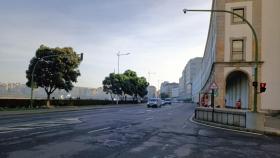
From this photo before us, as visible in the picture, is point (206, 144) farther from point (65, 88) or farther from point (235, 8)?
point (65, 88)

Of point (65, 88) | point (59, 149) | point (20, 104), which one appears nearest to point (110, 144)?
point (59, 149)

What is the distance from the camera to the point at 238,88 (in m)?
51.8

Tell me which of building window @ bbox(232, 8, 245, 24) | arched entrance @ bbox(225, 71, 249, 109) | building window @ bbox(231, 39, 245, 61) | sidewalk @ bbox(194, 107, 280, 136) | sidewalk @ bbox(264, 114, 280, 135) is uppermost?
building window @ bbox(232, 8, 245, 24)

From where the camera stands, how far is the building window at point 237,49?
1672 inches

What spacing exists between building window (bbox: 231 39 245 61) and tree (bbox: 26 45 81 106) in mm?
22931

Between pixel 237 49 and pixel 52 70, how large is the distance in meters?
27.3

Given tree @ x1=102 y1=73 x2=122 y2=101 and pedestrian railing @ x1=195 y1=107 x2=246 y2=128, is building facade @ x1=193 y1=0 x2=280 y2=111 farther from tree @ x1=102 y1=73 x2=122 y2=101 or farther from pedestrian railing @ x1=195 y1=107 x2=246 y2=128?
tree @ x1=102 y1=73 x2=122 y2=101

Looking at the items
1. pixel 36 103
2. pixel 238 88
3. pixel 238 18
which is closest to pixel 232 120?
pixel 238 18

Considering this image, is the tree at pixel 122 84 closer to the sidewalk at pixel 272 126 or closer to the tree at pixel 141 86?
the tree at pixel 141 86

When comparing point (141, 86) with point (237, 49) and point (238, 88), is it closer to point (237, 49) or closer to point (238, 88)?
point (238, 88)

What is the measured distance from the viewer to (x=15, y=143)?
1209 cm

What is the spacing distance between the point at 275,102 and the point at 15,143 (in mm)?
34148

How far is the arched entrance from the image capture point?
46875 millimetres

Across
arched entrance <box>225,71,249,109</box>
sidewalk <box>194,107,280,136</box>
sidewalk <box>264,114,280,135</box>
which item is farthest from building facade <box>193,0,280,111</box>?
sidewalk <box>194,107,280,136</box>
